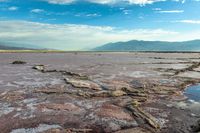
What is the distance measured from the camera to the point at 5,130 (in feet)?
45.8

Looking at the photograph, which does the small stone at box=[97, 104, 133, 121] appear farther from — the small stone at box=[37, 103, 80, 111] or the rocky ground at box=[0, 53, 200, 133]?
the small stone at box=[37, 103, 80, 111]

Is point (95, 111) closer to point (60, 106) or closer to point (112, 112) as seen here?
point (112, 112)

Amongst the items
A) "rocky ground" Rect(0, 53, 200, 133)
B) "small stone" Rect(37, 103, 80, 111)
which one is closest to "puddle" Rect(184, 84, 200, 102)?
"rocky ground" Rect(0, 53, 200, 133)

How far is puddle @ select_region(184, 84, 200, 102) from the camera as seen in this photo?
921 inches

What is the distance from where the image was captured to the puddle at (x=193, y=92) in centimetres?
2338

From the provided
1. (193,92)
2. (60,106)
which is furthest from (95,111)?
(193,92)

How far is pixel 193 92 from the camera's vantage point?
26.2m

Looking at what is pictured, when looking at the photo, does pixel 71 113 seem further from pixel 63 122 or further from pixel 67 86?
pixel 67 86

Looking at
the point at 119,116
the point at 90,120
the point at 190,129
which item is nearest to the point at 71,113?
the point at 90,120

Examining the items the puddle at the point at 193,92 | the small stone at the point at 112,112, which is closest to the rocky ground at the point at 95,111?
the small stone at the point at 112,112

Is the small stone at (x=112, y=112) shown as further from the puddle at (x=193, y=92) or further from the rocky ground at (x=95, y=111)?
the puddle at (x=193, y=92)

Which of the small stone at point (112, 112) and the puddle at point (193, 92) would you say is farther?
the puddle at point (193, 92)

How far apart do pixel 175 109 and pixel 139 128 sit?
18.8 ft

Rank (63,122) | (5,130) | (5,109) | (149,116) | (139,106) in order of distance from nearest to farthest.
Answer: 1. (5,130)
2. (63,122)
3. (149,116)
4. (5,109)
5. (139,106)
